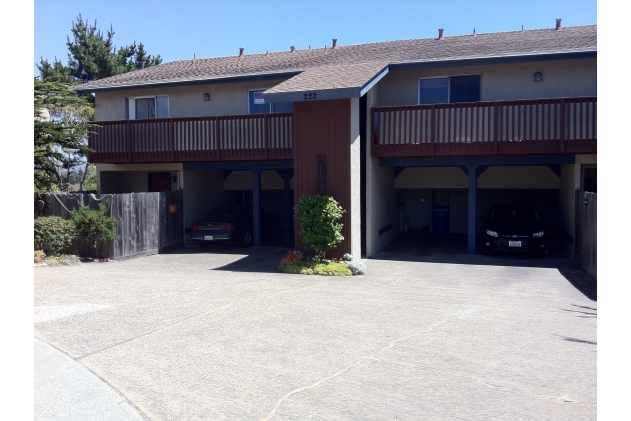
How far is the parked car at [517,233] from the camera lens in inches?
680

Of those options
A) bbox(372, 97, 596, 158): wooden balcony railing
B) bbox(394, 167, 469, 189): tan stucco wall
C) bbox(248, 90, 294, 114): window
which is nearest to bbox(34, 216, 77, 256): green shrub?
bbox(248, 90, 294, 114): window

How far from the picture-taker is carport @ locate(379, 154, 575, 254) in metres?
17.6

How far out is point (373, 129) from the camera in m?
18.0

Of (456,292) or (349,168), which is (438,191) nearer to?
(349,168)

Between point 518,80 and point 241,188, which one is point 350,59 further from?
point 241,188

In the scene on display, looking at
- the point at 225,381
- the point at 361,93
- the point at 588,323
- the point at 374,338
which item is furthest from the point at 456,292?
the point at 225,381

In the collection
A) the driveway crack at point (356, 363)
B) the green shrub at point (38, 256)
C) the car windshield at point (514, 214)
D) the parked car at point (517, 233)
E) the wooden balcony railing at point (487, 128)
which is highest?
the wooden balcony railing at point (487, 128)

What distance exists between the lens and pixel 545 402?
628 cm

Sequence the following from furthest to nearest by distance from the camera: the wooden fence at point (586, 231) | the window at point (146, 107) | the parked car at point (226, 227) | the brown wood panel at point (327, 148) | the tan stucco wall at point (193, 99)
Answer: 1. the window at point (146, 107)
2. the tan stucco wall at point (193, 99)
3. the parked car at point (226, 227)
4. the brown wood panel at point (327, 148)
5. the wooden fence at point (586, 231)

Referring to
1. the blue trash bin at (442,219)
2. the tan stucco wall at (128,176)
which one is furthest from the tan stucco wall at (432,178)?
the tan stucco wall at (128,176)

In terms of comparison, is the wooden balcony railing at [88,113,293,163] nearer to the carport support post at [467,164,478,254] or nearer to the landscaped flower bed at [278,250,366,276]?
the landscaped flower bed at [278,250,366,276]

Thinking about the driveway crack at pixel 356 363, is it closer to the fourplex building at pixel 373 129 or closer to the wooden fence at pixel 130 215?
the fourplex building at pixel 373 129

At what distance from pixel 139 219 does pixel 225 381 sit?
40.9 feet

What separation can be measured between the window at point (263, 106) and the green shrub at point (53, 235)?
280 inches
